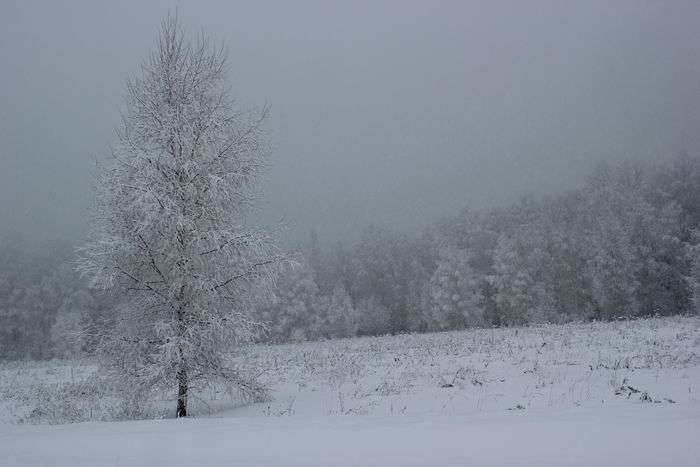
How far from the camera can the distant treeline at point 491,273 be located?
34.4 m

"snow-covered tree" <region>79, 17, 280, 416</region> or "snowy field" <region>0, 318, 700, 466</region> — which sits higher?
"snow-covered tree" <region>79, 17, 280, 416</region>

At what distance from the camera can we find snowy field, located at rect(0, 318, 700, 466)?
14.1 ft

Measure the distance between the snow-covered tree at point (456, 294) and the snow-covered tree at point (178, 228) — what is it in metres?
34.7

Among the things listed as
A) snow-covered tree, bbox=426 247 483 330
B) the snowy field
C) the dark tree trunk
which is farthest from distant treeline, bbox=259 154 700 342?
the dark tree trunk

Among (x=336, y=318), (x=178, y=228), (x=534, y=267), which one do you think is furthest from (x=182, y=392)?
(x=534, y=267)

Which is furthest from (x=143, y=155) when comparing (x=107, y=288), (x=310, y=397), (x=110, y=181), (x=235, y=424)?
(x=310, y=397)

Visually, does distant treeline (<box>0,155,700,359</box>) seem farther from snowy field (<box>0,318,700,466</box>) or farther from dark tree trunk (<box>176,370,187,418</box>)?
dark tree trunk (<box>176,370,187,418</box>)

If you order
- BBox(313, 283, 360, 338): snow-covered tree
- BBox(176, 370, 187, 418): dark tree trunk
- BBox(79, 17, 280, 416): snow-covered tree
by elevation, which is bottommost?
BBox(313, 283, 360, 338): snow-covered tree

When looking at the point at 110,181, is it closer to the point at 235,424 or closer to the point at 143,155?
the point at 143,155

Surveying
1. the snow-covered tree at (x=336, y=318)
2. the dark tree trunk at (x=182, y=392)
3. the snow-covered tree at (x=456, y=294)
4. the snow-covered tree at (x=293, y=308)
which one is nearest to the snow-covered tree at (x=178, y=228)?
the dark tree trunk at (x=182, y=392)

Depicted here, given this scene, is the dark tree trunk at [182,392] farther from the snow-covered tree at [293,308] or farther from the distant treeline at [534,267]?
the snow-covered tree at [293,308]

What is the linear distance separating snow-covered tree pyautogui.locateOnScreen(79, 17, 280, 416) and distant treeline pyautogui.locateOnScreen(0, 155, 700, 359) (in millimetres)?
15305

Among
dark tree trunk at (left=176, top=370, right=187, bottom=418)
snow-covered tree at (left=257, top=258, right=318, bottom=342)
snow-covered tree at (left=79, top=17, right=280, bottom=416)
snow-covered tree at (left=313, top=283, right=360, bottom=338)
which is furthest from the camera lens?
snow-covered tree at (left=313, top=283, right=360, bottom=338)

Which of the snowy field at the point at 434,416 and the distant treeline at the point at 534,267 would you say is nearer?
the snowy field at the point at 434,416
